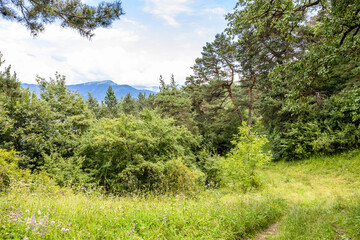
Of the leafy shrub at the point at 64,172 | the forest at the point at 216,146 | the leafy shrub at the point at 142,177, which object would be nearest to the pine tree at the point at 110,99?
the forest at the point at 216,146

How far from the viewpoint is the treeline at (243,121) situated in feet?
17.7

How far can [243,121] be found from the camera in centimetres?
1214

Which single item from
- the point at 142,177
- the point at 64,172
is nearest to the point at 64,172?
the point at 64,172

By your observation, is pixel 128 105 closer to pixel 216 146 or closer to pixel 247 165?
pixel 216 146

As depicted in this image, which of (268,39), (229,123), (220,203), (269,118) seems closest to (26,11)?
(220,203)

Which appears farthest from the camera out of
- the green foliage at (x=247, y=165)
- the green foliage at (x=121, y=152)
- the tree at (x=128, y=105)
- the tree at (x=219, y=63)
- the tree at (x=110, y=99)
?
the tree at (x=128, y=105)

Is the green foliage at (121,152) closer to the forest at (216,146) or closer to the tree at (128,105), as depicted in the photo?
the forest at (216,146)

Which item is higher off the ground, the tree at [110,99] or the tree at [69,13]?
the tree at [110,99]

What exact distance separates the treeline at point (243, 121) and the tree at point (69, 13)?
368cm

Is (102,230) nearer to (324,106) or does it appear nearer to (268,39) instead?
(324,106)

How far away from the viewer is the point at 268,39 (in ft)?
52.1

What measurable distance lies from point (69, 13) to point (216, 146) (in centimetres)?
2160

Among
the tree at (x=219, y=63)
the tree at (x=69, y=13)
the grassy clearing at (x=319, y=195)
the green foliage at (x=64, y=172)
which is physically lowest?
the grassy clearing at (x=319, y=195)

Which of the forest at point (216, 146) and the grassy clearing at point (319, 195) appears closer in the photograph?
the forest at point (216, 146)
